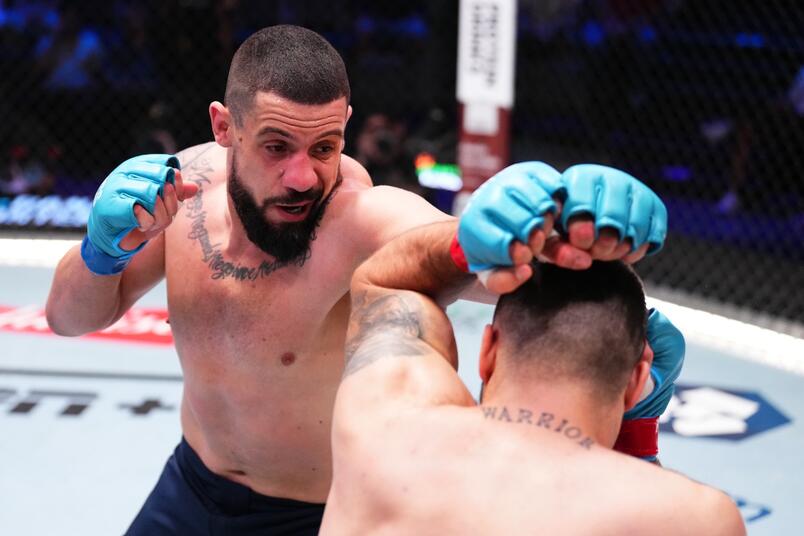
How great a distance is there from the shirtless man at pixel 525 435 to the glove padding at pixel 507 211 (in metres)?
0.05

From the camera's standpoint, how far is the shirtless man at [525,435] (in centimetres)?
116

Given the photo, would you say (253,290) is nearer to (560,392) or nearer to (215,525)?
(215,525)

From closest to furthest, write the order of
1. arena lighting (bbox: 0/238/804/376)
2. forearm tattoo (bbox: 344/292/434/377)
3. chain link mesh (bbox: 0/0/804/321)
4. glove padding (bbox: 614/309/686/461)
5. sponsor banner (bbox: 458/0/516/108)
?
forearm tattoo (bbox: 344/292/434/377) → glove padding (bbox: 614/309/686/461) → arena lighting (bbox: 0/238/804/376) → sponsor banner (bbox: 458/0/516/108) → chain link mesh (bbox: 0/0/804/321)

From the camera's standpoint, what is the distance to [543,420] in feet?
4.04

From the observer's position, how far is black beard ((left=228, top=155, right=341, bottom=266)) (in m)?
1.89

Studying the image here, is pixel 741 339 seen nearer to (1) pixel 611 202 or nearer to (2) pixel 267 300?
(2) pixel 267 300

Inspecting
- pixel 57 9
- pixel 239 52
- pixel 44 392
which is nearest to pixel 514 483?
pixel 239 52

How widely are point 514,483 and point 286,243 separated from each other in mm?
843

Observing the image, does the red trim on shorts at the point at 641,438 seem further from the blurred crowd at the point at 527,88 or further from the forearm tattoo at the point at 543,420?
the blurred crowd at the point at 527,88

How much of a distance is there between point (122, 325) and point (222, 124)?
8.23 feet

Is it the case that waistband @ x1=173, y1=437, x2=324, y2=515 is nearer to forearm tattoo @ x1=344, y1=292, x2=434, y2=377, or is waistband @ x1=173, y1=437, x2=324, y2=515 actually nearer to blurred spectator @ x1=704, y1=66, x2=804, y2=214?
forearm tattoo @ x1=344, y1=292, x2=434, y2=377

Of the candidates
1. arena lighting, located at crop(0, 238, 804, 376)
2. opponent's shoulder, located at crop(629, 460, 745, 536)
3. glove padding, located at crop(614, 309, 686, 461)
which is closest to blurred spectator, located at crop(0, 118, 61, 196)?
arena lighting, located at crop(0, 238, 804, 376)

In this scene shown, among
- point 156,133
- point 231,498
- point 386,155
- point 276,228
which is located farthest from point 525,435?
point 156,133

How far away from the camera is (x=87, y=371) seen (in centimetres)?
380
